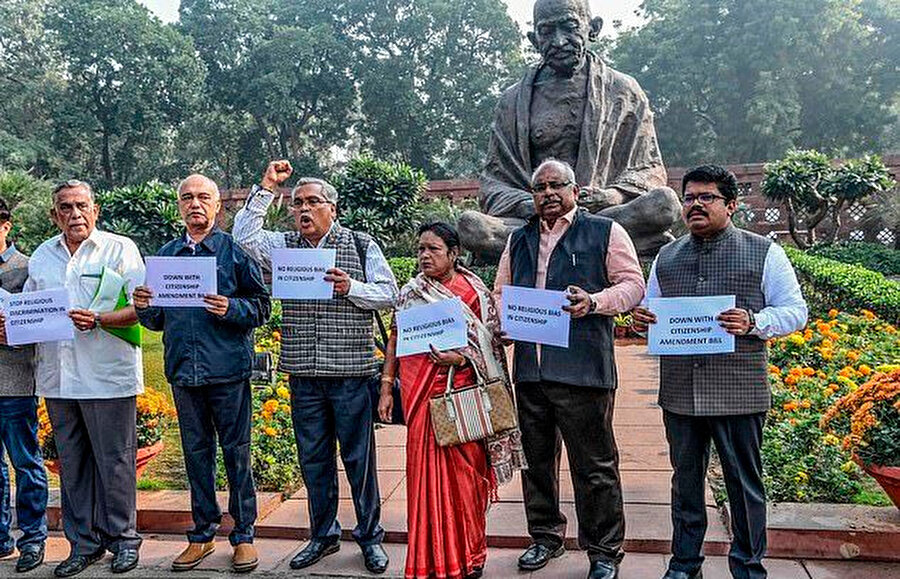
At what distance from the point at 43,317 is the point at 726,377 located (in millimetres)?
2719

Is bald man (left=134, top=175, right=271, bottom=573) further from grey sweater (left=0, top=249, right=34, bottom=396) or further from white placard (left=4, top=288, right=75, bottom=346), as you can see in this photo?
grey sweater (left=0, top=249, right=34, bottom=396)

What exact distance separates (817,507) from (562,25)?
409cm

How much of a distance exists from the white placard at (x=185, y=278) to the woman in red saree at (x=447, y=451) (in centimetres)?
80

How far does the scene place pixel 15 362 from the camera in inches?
137

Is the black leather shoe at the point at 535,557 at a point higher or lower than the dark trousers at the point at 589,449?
lower

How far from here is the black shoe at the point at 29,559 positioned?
3.41 m

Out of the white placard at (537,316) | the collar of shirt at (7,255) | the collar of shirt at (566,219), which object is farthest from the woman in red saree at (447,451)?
the collar of shirt at (7,255)

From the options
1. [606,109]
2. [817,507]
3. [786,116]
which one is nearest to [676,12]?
[786,116]

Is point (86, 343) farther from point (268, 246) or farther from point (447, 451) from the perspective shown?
point (447, 451)

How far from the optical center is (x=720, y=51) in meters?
27.6

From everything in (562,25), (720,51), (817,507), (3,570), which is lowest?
(3,570)

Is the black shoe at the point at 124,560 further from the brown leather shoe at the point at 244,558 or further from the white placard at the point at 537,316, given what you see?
the white placard at the point at 537,316

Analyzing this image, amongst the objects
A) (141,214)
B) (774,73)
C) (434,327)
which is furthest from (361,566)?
(774,73)

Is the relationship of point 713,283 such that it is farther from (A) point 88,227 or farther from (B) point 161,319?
(A) point 88,227
